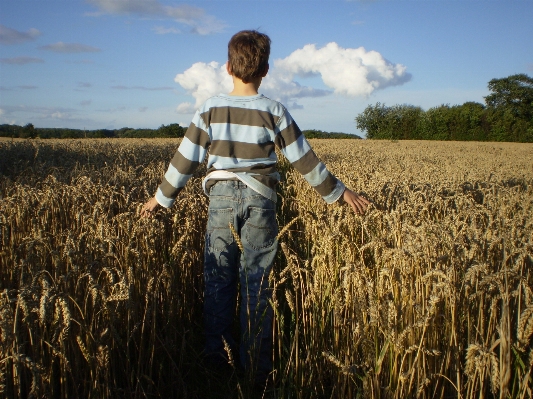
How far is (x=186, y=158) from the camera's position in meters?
2.85

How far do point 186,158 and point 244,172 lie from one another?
0.42m

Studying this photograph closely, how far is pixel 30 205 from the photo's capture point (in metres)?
4.04

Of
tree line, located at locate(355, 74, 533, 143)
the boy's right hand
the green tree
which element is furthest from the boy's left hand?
tree line, located at locate(355, 74, 533, 143)

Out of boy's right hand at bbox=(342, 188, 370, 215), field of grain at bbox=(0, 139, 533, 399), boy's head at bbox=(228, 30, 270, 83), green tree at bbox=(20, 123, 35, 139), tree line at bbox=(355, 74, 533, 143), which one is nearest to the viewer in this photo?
field of grain at bbox=(0, 139, 533, 399)

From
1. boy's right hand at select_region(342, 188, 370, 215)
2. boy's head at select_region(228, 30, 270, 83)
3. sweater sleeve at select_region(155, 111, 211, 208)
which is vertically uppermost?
boy's head at select_region(228, 30, 270, 83)

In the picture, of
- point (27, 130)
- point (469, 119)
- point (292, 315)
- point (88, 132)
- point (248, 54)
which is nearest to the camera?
point (292, 315)

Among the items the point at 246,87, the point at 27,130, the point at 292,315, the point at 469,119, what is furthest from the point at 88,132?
the point at 469,119

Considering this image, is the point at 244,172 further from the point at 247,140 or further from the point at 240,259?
the point at 240,259

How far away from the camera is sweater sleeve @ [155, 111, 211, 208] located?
2809 millimetres

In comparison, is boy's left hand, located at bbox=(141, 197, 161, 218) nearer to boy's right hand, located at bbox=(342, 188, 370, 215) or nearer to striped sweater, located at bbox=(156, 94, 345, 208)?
striped sweater, located at bbox=(156, 94, 345, 208)

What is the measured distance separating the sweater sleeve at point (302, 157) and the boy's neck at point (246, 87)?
0.26 meters

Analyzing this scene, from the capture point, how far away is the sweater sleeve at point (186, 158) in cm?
281

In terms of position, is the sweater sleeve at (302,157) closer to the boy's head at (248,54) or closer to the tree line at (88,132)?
the boy's head at (248,54)

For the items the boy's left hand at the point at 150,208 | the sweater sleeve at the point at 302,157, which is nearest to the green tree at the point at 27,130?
the boy's left hand at the point at 150,208
